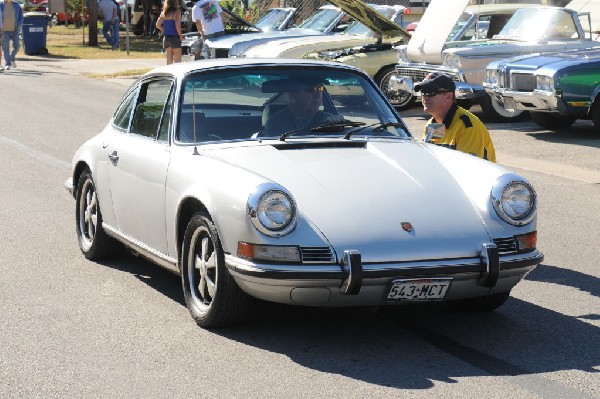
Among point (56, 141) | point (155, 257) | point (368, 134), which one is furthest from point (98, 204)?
point (56, 141)

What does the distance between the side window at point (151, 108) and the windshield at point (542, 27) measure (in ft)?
37.6

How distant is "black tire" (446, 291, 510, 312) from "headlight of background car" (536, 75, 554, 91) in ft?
31.2

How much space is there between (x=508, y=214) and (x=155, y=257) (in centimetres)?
213

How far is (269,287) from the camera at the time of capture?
5984mm

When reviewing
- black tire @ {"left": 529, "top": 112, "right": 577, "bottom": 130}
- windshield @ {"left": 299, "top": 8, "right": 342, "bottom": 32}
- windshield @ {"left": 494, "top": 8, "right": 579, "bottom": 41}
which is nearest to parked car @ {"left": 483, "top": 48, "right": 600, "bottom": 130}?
black tire @ {"left": 529, "top": 112, "right": 577, "bottom": 130}

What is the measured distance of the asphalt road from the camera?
5.50m

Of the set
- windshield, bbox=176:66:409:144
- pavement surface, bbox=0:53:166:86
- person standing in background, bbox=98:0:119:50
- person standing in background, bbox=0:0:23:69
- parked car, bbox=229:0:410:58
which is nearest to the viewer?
windshield, bbox=176:66:409:144

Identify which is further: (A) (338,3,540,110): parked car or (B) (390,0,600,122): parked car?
(A) (338,3,540,110): parked car

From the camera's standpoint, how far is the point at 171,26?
81.8 feet

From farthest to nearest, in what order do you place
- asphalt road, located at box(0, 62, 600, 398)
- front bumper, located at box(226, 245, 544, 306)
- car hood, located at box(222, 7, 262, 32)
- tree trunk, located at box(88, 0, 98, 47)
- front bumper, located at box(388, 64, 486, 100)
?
tree trunk, located at box(88, 0, 98, 47) < car hood, located at box(222, 7, 262, 32) < front bumper, located at box(388, 64, 486, 100) < front bumper, located at box(226, 245, 544, 306) < asphalt road, located at box(0, 62, 600, 398)

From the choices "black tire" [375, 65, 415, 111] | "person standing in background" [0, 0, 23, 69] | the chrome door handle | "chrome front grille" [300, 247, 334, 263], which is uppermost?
"chrome front grille" [300, 247, 334, 263]

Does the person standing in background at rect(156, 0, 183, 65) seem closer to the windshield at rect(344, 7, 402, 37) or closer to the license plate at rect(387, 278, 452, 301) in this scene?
the windshield at rect(344, 7, 402, 37)

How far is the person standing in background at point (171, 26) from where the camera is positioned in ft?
81.1

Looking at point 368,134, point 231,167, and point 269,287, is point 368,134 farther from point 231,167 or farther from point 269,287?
point 269,287
